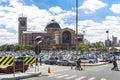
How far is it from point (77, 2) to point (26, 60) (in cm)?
1811

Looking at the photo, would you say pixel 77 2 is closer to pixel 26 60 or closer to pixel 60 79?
pixel 26 60

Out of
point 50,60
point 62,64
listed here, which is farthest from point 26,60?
point 50,60

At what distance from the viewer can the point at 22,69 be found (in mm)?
33500

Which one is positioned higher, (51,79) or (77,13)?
(77,13)

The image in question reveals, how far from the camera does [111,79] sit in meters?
26.3

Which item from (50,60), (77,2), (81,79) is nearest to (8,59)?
(81,79)

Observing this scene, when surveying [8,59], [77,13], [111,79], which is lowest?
[111,79]

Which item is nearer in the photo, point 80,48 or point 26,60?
point 26,60

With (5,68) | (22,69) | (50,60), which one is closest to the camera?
(5,68)

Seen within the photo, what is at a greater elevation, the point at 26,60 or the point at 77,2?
the point at 77,2

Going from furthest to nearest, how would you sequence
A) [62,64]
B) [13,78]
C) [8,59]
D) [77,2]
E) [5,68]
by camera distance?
1. [62,64]
2. [77,2]
3. [5,68]
4. [8,59]
5. [13,78]

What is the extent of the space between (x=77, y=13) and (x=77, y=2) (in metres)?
1.69

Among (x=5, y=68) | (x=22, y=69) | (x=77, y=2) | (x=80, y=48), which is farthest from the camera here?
(x=80, y=48)

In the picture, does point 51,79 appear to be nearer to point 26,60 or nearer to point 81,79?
point 81,79
